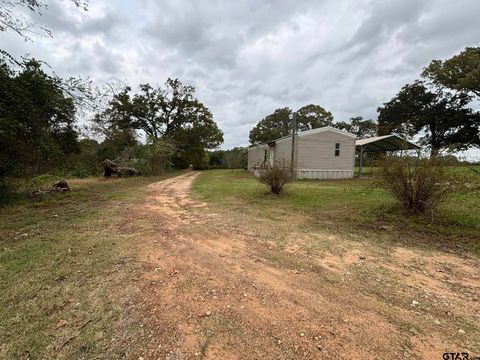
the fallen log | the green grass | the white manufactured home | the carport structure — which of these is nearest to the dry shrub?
the green grass

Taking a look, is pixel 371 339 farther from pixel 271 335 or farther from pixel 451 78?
pixel 451 78

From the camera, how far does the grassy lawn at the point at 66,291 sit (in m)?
2.06

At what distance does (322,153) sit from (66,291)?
17.3 metres

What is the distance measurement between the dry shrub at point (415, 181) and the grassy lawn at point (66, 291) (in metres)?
5.69

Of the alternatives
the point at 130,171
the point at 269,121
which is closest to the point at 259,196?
the point at 130,171

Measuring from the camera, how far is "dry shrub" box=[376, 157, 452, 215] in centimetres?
547

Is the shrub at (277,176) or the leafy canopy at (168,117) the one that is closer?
the shrub at (277,176)

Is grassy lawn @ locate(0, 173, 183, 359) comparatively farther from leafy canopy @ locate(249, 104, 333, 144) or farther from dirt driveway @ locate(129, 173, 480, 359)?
leafy canopy @ locate(249, 104, 333, 144)

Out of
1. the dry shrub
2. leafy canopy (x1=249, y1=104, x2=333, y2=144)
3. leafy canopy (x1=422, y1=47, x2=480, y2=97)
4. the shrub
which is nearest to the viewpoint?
the dry shrub

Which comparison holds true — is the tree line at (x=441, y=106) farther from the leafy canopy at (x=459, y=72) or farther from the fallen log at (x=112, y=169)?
the fallen log at (x=112, y=169)

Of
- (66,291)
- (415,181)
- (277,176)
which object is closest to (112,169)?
(277,176)

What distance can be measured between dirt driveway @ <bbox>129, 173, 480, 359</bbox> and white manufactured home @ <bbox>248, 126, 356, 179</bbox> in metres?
13.8

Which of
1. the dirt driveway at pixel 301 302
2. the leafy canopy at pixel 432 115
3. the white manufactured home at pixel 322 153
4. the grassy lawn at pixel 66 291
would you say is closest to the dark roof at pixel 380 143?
the white manufactured home at pixel 322 153

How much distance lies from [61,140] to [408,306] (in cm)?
1436
